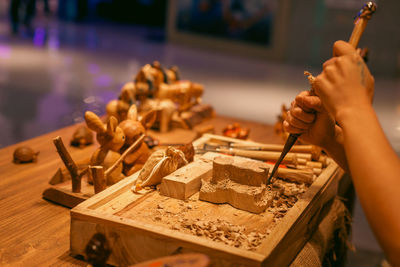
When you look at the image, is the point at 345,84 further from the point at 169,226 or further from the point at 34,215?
the point at 34,215

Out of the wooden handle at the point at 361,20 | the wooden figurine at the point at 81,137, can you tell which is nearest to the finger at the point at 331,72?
the wooden handle at the point at 361,20

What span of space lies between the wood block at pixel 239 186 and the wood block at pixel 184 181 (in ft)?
0.10

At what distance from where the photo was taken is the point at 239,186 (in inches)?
50.0

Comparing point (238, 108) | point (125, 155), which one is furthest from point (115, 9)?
point (125, 155)

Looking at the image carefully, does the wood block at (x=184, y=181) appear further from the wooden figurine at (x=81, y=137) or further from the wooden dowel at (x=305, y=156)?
the wooden figurine at (x=81, y=137)

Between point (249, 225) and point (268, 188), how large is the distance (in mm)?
193

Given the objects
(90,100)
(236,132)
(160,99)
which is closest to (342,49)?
(236,132)

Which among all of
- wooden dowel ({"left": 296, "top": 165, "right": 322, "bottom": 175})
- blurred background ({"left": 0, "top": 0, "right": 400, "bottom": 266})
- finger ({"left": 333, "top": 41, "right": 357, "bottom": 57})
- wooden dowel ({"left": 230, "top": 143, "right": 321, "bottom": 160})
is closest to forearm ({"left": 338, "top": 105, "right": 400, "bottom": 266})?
finger ({"left": 333, "top": 41, "right": 357, "bottom": 57})

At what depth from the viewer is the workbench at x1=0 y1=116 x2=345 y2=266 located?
1161mm

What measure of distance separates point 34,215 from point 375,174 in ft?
3.03

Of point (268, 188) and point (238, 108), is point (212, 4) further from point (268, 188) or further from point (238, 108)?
point (268, 188)

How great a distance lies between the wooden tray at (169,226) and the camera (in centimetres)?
101

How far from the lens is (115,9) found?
8.48 metres

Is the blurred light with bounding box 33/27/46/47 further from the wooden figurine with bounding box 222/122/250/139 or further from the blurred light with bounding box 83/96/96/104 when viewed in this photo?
the wooden figurine with bounding box 222/122/250/139
